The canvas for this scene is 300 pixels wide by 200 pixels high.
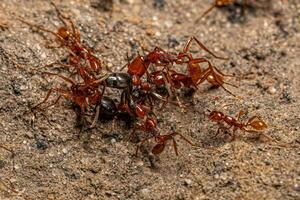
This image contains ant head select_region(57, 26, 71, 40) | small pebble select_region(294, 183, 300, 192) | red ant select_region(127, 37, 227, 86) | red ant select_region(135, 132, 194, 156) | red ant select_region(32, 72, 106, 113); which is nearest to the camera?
small pebble select_region(294, 183, 300, 192)

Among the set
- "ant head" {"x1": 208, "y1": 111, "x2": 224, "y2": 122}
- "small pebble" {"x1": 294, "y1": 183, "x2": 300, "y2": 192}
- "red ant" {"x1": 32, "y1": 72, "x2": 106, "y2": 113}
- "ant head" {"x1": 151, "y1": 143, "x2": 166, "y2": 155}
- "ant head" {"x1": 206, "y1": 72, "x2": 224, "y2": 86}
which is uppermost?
"ant head" {"x1": 206, "y1": 72, "x2": 224, "y2": 86}

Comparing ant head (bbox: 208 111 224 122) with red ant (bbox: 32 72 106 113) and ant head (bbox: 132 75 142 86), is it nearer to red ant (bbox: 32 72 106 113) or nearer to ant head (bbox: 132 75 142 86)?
ant head (bbox: 132 75 142 86)

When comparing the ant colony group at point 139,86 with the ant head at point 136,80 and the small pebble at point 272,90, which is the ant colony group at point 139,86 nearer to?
the ant head at point 136,80

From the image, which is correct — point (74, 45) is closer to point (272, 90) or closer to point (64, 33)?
point (64, 33)

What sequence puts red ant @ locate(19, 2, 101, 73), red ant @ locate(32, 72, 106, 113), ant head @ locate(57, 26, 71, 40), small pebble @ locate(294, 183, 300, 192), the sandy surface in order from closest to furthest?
small pebble @ locate(294, 183, 300, 192) → the sandy surface → red ant @ locate(32, 72, 106, 113) → red ant @ locate(19, 2, 101, 73) → ant head @ locate(57, 26, 71, 40)

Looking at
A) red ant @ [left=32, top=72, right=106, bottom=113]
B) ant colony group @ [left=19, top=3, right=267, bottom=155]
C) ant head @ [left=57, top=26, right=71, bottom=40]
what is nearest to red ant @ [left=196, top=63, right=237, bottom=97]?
ant colony group @ [left=19, top=3, right=267, bottom=155]

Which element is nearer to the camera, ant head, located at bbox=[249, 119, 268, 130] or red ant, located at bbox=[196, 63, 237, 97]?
ant head, located at bbox=[249, 119, 268, 130]

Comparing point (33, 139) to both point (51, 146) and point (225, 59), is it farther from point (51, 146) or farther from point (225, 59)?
point (225, 59)
